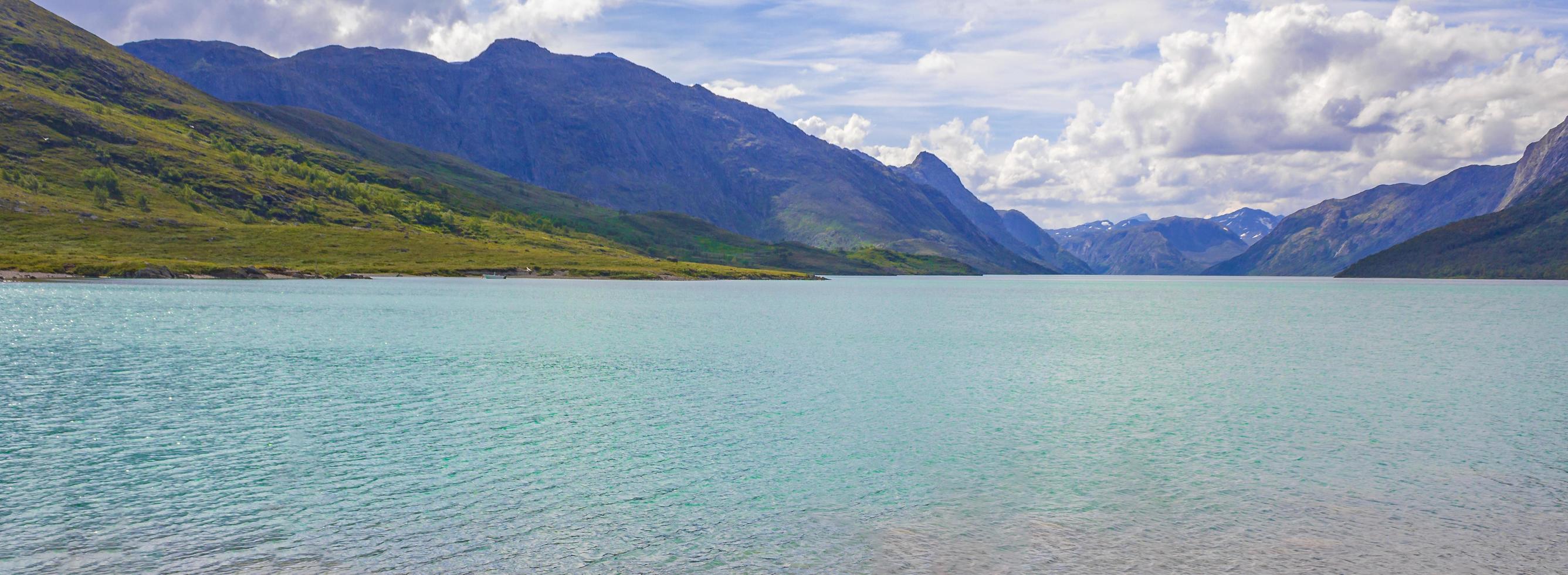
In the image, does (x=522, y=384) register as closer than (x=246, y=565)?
No

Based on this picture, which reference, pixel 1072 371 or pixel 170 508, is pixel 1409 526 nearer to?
pixel 170 508

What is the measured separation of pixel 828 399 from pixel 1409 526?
29382 millimetres

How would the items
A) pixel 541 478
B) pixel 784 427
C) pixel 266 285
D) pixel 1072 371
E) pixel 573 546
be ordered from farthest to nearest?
pixel 266 285 < pixel 1072 371 < pixel 784 427 < pixel 541 478 < pixel 573 546

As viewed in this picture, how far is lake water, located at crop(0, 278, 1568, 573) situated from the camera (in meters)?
22.8

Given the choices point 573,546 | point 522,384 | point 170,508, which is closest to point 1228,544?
point 573,546

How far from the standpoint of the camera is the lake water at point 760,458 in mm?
22766

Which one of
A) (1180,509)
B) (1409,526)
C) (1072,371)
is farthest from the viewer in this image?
(1072,371)

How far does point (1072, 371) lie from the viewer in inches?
2566

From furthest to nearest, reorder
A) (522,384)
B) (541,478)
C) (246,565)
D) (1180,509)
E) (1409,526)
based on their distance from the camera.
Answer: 1. (522,384)
2. (541,478)
3. (1180,509)
4. (1409,526)
5. (246,565)

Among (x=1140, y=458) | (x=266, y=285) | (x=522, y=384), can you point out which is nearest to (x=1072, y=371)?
(x=1140, y=458)

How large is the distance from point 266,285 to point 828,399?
17179 centimetres

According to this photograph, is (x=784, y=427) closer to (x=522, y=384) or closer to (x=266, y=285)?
(x=522, y=384)

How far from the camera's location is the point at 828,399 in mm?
50531

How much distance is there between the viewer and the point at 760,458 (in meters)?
34.5
